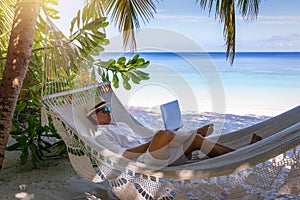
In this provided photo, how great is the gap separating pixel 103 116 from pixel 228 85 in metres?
7.58

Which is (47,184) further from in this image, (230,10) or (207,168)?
(230,10)

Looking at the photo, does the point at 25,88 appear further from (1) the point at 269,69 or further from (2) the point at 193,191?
(1) the point at 269,69

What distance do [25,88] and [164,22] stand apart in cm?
1274

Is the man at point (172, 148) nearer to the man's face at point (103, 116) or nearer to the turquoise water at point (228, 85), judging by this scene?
the man's face at point (103, 116)

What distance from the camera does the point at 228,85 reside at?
959 cm

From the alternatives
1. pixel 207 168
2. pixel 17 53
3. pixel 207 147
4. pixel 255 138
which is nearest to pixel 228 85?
pixel 255 138

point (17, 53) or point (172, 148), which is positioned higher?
point (17, 53)

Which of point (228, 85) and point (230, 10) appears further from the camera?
point (228, 85)

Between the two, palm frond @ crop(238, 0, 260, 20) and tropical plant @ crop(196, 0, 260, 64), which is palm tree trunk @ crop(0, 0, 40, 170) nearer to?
tropical plant @ crop(196, 0, 260, 64)

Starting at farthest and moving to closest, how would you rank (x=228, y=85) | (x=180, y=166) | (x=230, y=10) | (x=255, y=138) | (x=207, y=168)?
(x=228, y=85)
(x=230, y=10)
(x=255, y=138)
(x=180, y=166)
(x=207, y=168)

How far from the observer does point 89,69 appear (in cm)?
269

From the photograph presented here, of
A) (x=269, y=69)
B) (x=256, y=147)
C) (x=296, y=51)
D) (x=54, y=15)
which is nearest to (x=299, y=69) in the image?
(x=269, y=69)

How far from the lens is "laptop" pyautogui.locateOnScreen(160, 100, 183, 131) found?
2256 millimetres

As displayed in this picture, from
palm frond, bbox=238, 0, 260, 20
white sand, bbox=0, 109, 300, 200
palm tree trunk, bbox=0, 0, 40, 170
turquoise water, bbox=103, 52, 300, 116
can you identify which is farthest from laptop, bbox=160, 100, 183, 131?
turquoise water, bbox=103, 52, 300, 116
